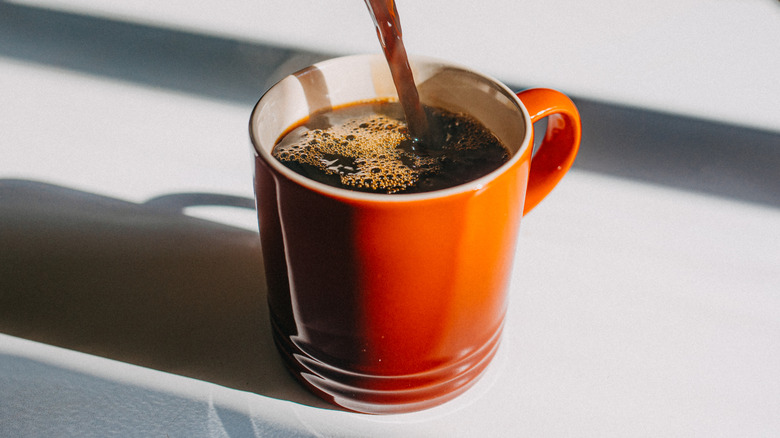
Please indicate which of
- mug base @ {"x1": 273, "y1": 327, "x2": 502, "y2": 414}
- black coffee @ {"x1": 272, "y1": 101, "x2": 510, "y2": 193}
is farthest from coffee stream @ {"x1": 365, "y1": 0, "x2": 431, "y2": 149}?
mug base @ {"x1": 273, "y1": 327, "x2": 502, "y2": 414}

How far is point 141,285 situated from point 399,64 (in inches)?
11.3

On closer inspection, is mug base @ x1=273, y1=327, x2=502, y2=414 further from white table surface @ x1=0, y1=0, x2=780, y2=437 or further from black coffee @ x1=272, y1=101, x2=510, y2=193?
black coffee @ x1=272, y1=101, x2=510, y2=193

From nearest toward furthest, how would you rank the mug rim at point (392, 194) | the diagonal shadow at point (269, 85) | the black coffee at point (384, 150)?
the mug rim at point (392, 194) < the black coffee at point (384, 150) < the diagonal shadow at point (269, 85)

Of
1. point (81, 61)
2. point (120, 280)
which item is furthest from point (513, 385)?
point (81, 61)

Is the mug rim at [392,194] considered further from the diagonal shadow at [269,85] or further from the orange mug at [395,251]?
the diagonal shadow at [269,85]

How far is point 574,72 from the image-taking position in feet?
2.65

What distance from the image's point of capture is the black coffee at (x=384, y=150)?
471mm

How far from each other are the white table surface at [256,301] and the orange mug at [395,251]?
0.04 metres

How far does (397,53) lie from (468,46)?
14.8 inches

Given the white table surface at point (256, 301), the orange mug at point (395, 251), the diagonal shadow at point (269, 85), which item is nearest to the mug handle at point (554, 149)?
the orange mug at point (395, 251)

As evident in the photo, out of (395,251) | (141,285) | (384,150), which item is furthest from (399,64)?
(141,285)

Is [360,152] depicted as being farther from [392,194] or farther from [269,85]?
[269,85]

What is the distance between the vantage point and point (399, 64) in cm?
50

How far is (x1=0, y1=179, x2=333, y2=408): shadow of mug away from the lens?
0.52 meters
